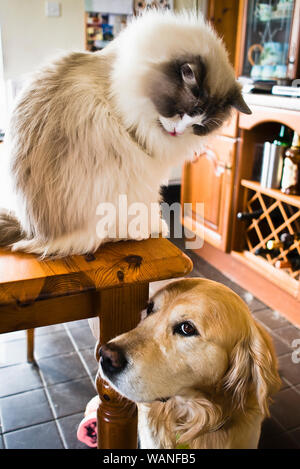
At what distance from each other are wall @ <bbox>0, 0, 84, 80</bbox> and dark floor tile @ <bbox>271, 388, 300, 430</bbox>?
7.87 feet

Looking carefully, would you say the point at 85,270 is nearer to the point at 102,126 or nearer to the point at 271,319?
the point at 102,126

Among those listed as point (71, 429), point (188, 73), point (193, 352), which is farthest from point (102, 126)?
Result: point (71, 429)

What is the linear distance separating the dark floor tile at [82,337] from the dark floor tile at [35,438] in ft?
1.43

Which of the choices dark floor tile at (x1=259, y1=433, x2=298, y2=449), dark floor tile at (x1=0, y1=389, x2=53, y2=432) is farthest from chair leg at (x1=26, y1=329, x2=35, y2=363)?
dark floor tile at (x1=259, y1=433, x2=298, y2=449)

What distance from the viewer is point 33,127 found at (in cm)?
59

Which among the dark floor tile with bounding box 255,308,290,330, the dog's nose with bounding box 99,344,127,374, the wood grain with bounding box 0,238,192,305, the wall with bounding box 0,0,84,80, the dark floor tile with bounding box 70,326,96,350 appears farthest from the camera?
the wall with bounding box 0,0,84,80

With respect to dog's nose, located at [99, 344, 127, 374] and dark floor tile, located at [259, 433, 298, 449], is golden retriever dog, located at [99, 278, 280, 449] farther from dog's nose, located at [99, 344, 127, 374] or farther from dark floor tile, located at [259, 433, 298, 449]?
dark floor tile, located at [259, 433, 298, 449]

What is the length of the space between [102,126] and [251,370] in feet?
1.67

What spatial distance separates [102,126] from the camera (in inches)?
22.9

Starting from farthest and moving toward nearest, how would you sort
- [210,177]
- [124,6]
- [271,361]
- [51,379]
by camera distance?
[124,6], [210,177], [51,379], [271,361]

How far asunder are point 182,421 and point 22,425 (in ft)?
2.42

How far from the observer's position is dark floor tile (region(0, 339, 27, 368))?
161cm

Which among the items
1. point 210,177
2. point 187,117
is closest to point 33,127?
point 187,117
